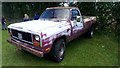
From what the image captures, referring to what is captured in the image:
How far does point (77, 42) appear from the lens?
8352 millimetres

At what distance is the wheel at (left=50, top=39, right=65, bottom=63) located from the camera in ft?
17.1

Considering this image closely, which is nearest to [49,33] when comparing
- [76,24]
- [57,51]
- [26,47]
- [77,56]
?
[57,51]

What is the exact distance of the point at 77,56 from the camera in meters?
6.24

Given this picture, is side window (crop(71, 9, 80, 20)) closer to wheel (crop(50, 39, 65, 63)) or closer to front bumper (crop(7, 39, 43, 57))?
wheel (crop(50, 39, 65, 63))

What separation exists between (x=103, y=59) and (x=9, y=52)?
3910mm

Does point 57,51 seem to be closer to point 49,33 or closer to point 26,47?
point 49,33

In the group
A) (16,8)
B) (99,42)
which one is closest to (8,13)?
(16,8)

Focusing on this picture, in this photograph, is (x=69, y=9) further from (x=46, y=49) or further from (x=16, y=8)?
(x=16, y=8)

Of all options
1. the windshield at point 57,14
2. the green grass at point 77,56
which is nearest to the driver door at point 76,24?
the windshield at point 57,14

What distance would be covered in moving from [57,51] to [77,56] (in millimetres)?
1308

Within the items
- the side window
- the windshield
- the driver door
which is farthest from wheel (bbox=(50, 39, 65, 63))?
the side window

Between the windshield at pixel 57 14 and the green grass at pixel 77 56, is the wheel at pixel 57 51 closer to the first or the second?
the green grass at pixel 77 56

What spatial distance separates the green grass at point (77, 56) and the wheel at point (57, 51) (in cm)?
21

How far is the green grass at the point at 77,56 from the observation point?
5.55m
